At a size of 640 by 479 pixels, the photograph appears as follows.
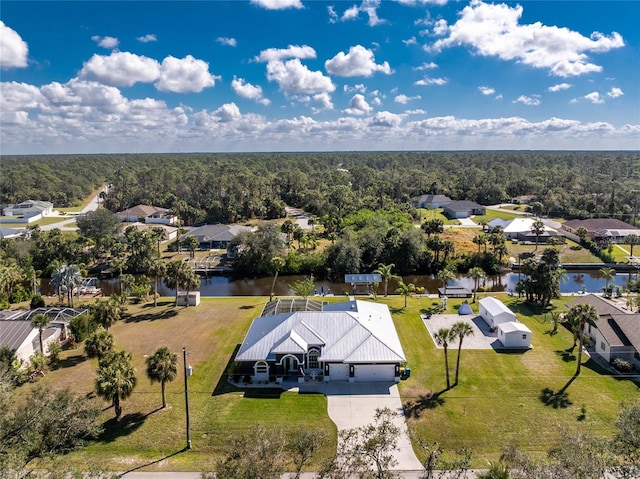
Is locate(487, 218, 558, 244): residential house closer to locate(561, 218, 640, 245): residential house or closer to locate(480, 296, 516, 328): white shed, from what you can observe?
locate(561, 218, 640, 245): residential house

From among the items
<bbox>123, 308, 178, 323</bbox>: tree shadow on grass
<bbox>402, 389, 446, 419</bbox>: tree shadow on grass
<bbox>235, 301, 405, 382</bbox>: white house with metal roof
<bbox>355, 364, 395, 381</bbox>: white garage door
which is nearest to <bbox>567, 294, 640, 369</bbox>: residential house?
<bbox>402, 389, 446, 419</bbox>: tree shadow on grass

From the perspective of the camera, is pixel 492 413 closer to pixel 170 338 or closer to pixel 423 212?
pixel 170 338

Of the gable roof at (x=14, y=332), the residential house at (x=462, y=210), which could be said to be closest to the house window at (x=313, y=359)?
the gable roof at (x=14, y=332)

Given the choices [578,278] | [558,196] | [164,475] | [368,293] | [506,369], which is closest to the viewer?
[164,475]

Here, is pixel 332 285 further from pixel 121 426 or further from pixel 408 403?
pixel 121 426

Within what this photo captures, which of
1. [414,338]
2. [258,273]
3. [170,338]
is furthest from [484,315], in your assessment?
[258,273]

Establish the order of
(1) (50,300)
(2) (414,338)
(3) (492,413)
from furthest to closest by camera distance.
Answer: (1) (50,300) < (2) (414,338) < (3) (492,413)

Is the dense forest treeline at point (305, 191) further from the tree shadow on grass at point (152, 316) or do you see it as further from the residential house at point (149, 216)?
the tree shadow on grass at point (152, 316)
